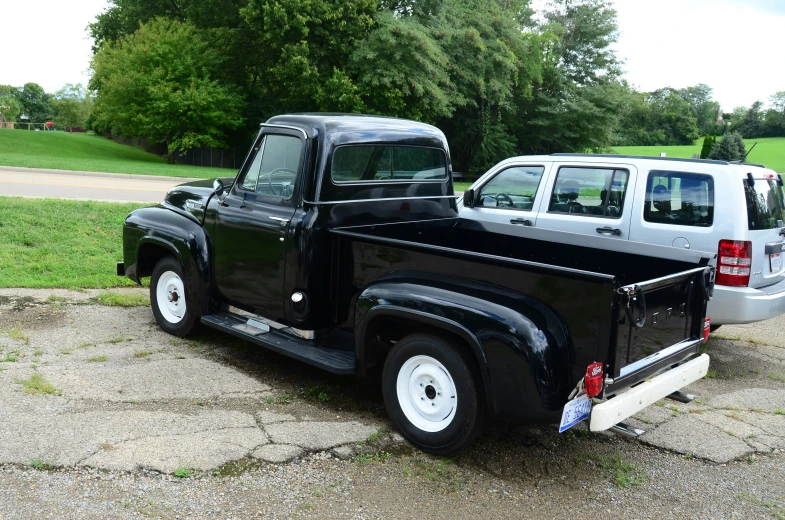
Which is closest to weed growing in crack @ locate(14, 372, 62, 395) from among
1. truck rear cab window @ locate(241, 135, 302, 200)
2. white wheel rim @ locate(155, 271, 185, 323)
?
white wheel rim @ locate(155, 271, 185, 323)

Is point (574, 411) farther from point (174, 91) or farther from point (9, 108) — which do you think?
point (9, 108)

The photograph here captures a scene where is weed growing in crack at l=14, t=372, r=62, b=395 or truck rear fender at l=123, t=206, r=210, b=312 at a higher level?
truck rear fender at l=123, t=206, r=210, b=312

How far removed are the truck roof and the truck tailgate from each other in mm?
2575

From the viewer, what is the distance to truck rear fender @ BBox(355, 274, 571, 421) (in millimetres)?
3691

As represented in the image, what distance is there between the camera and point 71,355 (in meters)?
5.82

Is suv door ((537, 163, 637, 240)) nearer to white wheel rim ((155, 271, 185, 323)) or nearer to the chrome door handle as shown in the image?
the chrome door handle

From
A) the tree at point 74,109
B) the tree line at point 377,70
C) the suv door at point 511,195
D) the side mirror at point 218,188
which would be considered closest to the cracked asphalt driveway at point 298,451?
the side mirror at point 218,188

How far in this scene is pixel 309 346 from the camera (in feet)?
16.7

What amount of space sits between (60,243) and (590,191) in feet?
24.2

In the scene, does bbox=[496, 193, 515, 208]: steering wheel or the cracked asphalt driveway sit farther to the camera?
bbox=[496, 193, 515, 208]: steering wheel

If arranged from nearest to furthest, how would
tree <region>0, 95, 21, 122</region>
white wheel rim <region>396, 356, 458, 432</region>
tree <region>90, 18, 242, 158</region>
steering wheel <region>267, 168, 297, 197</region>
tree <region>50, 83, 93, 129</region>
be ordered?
white wheel rim <region>396, 356, 458, 432</region>
steering wheel <region>267, 168, 297, 197</region>
tree <region>90, 18, 242, 158</region>
tree <region>50, 83, 93, 129</region>
tree <region>0, 95, 21, 122</region>

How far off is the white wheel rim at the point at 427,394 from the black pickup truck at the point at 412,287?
10 mm

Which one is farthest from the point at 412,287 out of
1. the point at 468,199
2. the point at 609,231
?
the point at 468,199

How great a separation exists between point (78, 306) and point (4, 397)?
274cm
